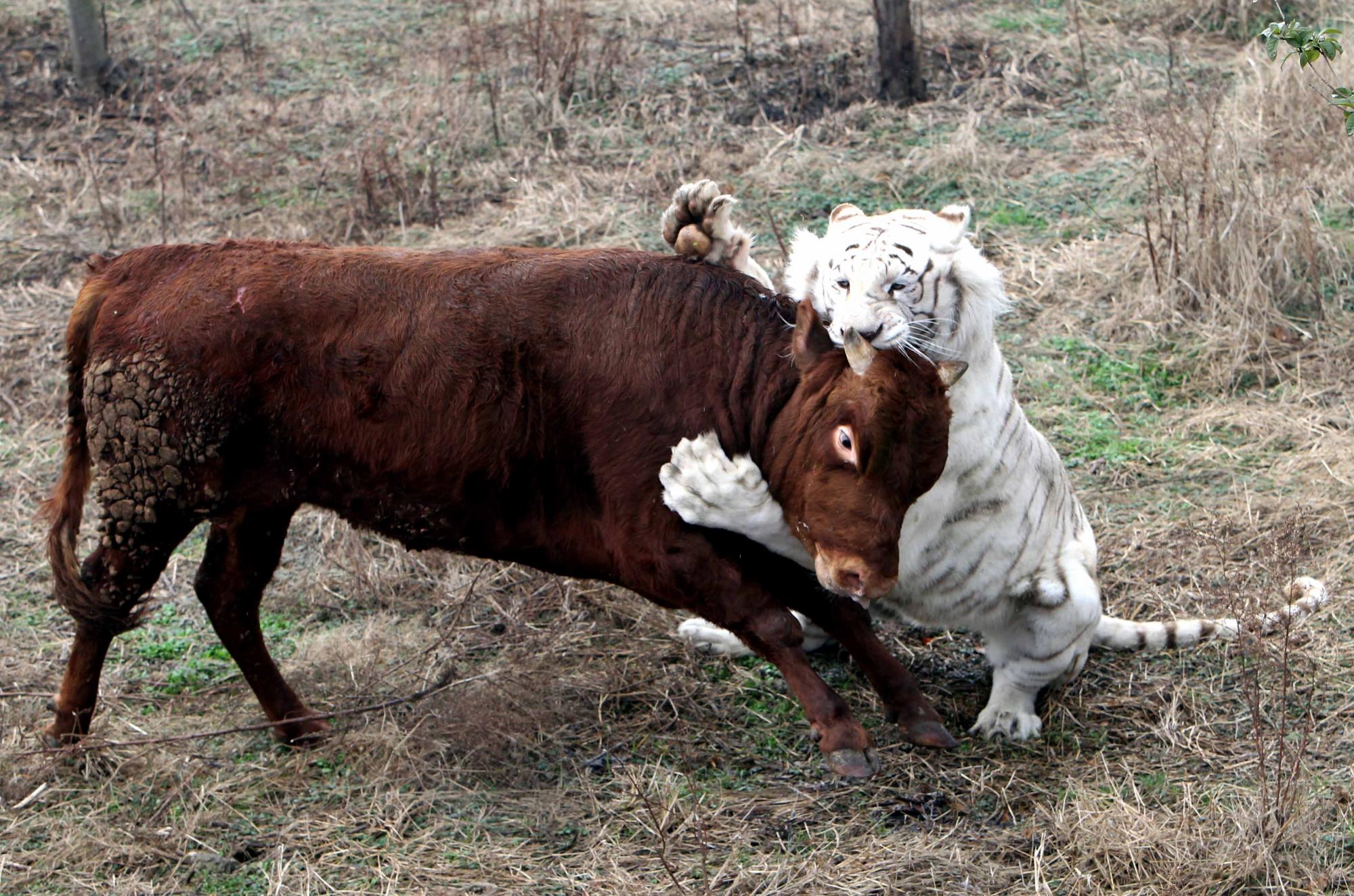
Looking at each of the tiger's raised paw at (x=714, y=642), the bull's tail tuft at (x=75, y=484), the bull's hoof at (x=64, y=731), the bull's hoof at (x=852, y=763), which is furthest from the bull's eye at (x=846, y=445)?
the bull's hoof at (x=64, y=731)

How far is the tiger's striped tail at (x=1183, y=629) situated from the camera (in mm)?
5062

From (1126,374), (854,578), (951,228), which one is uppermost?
(951,228)

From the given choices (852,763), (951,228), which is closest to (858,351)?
(951,228)

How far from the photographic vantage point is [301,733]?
5.01 metres

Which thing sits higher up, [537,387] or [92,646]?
[537,387]

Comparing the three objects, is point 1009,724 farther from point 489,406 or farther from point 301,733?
point 301,733

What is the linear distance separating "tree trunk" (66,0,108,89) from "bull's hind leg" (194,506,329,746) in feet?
22.5

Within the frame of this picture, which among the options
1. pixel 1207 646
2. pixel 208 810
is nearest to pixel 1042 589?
pixel 1207 646

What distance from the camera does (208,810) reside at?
4551 millimetres

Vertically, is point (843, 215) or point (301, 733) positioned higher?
point (843, 215)

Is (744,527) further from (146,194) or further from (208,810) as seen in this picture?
(146,194)

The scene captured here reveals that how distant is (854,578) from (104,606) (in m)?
2.63

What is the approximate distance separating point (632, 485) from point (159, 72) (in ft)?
25.9

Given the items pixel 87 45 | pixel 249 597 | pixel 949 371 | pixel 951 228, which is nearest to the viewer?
pixel 949 371
